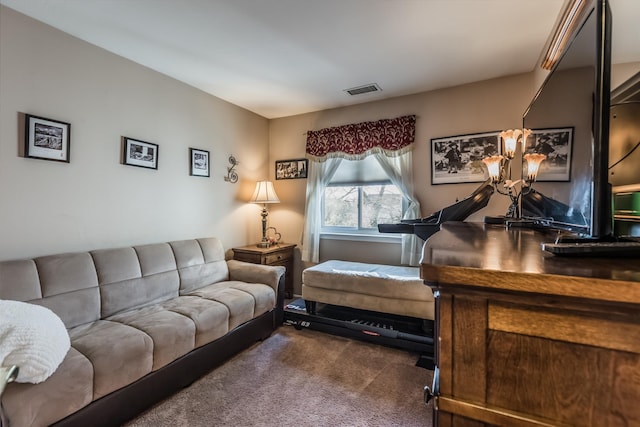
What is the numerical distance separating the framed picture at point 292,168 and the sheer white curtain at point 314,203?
0.39ft

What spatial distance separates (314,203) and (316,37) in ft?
6.58

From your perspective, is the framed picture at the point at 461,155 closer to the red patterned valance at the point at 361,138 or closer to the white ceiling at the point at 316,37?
the red patterned valance at the point at 361,138

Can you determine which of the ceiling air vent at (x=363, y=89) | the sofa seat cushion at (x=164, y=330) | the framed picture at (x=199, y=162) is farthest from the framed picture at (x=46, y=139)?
the ceiling air vent at (x=363, y=89)

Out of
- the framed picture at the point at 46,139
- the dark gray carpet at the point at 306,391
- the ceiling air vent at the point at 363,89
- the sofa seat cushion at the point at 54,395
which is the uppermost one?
the ceiling air vent at the point at 363,89

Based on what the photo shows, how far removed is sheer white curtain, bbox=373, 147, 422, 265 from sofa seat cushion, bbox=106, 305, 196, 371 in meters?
2.26

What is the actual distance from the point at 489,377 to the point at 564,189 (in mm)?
836

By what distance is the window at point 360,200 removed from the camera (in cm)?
349

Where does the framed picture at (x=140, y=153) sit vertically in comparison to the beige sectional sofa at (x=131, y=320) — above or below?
above

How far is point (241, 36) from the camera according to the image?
2184 millimetres

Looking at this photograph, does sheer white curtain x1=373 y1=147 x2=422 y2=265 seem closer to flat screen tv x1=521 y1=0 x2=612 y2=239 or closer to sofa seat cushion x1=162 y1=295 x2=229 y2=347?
flat screen tv x1=521 y1=0 x2=612 y2=239

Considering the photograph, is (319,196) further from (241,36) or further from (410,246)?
(241,36)

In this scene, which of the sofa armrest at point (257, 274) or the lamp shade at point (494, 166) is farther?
the sofa armrest at point (257, 274)

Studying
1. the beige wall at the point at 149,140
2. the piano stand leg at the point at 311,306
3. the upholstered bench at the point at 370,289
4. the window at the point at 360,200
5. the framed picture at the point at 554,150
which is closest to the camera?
the framed picture at the point at 554,150

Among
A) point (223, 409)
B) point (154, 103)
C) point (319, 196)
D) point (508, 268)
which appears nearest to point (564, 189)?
point (508, 268)
